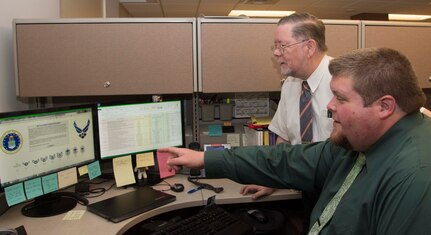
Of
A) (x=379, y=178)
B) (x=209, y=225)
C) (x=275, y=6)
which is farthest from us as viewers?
(x=275, y=6)

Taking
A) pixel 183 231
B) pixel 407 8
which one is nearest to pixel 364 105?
pixel 183 231

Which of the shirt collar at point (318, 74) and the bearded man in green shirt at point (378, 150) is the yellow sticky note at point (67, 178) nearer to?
the bearded man in green shirt at point (378, 150)

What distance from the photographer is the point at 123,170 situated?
169 cm

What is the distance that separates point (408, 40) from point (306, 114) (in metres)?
0.78

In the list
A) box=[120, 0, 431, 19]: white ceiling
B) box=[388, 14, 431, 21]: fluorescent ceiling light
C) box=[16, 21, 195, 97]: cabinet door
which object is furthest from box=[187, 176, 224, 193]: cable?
box=[388, 14, 431, 21]: fluorescent ceiling light

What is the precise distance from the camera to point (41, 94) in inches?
68.7

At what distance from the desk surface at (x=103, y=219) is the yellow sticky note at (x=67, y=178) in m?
0.10

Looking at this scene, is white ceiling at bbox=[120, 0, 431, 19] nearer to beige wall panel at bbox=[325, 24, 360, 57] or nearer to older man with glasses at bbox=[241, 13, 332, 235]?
beige wall panel at bbox=[325, 24, 360, 57]

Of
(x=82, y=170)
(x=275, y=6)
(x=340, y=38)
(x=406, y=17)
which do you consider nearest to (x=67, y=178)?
(x=82, y=170)

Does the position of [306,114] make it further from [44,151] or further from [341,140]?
[44,151]

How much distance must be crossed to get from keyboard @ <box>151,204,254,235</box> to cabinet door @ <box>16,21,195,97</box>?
25.3 inches

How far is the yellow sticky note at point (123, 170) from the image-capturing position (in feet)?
5.47

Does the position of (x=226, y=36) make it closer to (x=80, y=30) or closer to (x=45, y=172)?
(x=80, y=30)

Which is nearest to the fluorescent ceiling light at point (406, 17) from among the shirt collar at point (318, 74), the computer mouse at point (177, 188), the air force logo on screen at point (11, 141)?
the shirt collar at point (318, 74)
